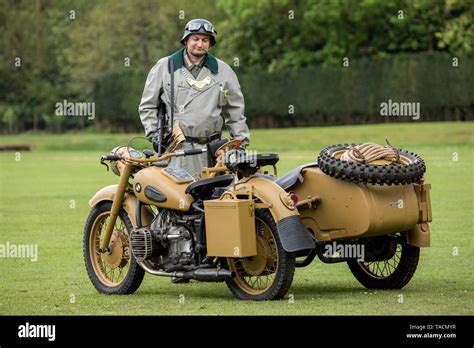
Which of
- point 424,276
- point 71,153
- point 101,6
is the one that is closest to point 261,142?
point 71,153

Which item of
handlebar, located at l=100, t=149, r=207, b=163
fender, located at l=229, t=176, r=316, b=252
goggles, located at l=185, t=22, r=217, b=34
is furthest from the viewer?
goggles, located at l=185, t=22, r=217, b=34

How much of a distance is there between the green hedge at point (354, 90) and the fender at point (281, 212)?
4813 centimetres

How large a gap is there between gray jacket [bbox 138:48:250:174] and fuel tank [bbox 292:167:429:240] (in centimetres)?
146

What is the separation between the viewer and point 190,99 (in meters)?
11.5

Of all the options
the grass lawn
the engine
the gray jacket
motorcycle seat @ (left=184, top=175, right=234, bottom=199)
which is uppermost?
the gray jacket

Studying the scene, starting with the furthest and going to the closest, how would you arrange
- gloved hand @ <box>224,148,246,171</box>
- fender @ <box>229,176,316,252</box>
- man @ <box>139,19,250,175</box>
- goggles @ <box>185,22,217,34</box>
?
man @ <box>139,19,250,175</box> → goggles @ <box>185,22,217,34</box> → gloved hand @ <box>224,148,246,171</box> → fender @ <box>229,176,316,252</box>

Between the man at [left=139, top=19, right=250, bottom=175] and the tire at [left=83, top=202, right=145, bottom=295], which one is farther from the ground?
the man at [left=139, top=19, right=250, bottom=175]

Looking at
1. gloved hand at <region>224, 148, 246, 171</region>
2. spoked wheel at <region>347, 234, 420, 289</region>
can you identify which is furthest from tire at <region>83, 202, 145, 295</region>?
spoked wheel at <region>347, 234, 420, 289</region>

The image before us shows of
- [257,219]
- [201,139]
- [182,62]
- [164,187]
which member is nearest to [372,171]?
[257,219]

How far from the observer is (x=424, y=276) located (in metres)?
12.3

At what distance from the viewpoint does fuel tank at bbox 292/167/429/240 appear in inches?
390

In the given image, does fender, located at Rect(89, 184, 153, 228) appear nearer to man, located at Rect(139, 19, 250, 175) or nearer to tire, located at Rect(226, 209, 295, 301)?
man, located at Rect(139, 19, 250, 175)

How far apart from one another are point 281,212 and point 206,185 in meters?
0.94
